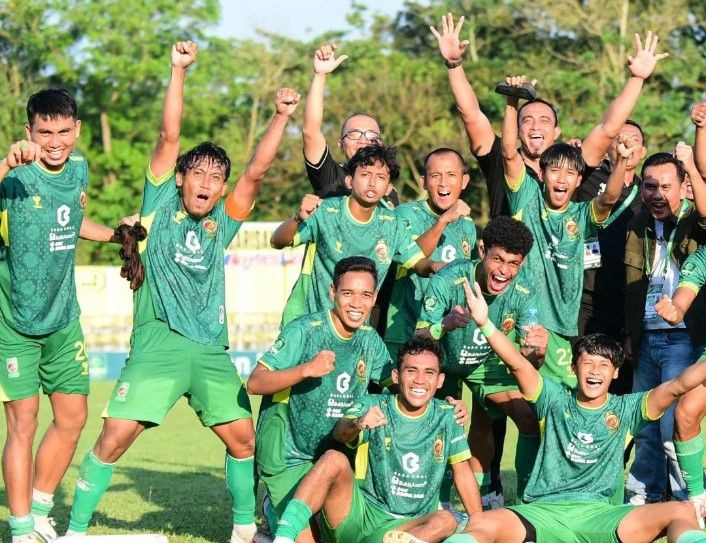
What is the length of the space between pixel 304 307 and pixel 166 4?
39.4 meters

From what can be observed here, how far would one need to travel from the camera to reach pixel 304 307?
29.3ft

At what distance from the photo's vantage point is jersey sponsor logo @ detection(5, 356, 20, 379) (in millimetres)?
8195

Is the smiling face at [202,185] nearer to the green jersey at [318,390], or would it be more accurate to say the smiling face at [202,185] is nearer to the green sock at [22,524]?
the green jersey at [318,390]

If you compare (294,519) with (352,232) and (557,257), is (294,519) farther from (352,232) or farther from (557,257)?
(557,257)

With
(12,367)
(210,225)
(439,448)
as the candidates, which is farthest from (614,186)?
(12,367)

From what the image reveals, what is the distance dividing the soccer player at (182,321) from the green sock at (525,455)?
1.81 m

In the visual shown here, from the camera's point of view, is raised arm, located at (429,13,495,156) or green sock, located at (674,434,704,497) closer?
green sock, located at (674,434,704,497)

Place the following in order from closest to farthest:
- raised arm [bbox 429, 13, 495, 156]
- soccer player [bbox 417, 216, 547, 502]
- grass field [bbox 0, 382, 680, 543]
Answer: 1. soccer player [bbox 417, 216, 547, 502]
2. raised arm [bbox 429, 13, 495, 156]
3. grass field [bbox 0, 382, 680, 543]

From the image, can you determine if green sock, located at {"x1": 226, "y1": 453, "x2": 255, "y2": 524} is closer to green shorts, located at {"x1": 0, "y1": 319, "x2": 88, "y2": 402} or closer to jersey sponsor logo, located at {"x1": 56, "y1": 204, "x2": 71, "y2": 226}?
green shorts, located at {"x1": 0, "y1": 319, "x2": 88, "y2": 402}

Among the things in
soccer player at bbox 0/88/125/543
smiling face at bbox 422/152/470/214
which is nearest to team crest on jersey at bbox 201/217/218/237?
soccer player at bbox 0/88/125/543

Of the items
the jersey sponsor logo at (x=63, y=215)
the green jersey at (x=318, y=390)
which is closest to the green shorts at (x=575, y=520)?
the green jersey at (x=318, y=390)

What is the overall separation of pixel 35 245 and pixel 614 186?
3.88m

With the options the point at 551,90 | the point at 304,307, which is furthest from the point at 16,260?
the point at 551,90

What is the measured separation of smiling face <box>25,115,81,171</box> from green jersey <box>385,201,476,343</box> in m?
2.38
